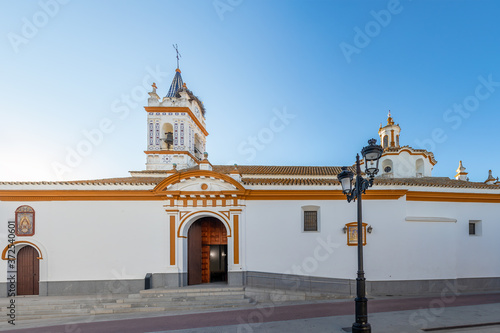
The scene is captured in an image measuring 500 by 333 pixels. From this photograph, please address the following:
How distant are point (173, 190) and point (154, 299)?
4.03 meters

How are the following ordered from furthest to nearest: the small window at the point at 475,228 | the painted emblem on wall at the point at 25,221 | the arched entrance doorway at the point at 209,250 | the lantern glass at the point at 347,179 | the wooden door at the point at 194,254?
the small window at the point at 475,228 → the arched entrance doorway at the point at 209,250 → the wooden door at the point at 194,254 → the painted emblem on wall at the point at 25,221 → the lantern glass at the point at 347,179

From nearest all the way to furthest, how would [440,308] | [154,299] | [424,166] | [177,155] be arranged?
1. [440,308]
2. [154,299]
3. [424,166]
4. [177,155]

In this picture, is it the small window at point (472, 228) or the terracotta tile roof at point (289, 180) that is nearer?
the terracotta tile roof at point (289, 180)

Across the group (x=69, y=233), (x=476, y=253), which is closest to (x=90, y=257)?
(x=69, y=233)

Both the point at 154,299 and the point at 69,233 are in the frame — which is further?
the point at 69,233

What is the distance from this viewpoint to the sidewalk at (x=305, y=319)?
753cm

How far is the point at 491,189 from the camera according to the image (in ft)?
40.6

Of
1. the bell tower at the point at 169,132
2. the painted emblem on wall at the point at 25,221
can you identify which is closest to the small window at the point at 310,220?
the painted emblem on wall at the point at 25,221

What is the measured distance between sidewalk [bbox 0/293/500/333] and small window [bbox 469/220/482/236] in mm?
3499

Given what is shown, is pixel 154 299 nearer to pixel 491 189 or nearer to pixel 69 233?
pixel 69 233

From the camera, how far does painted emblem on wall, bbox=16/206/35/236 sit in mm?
10742

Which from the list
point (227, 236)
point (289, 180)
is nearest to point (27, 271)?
point (227, 236)

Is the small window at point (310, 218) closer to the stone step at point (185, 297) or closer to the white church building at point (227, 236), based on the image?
the white church building at point (227, 236)

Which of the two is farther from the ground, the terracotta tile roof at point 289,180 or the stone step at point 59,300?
the terracotta tile roof at point 289,180
